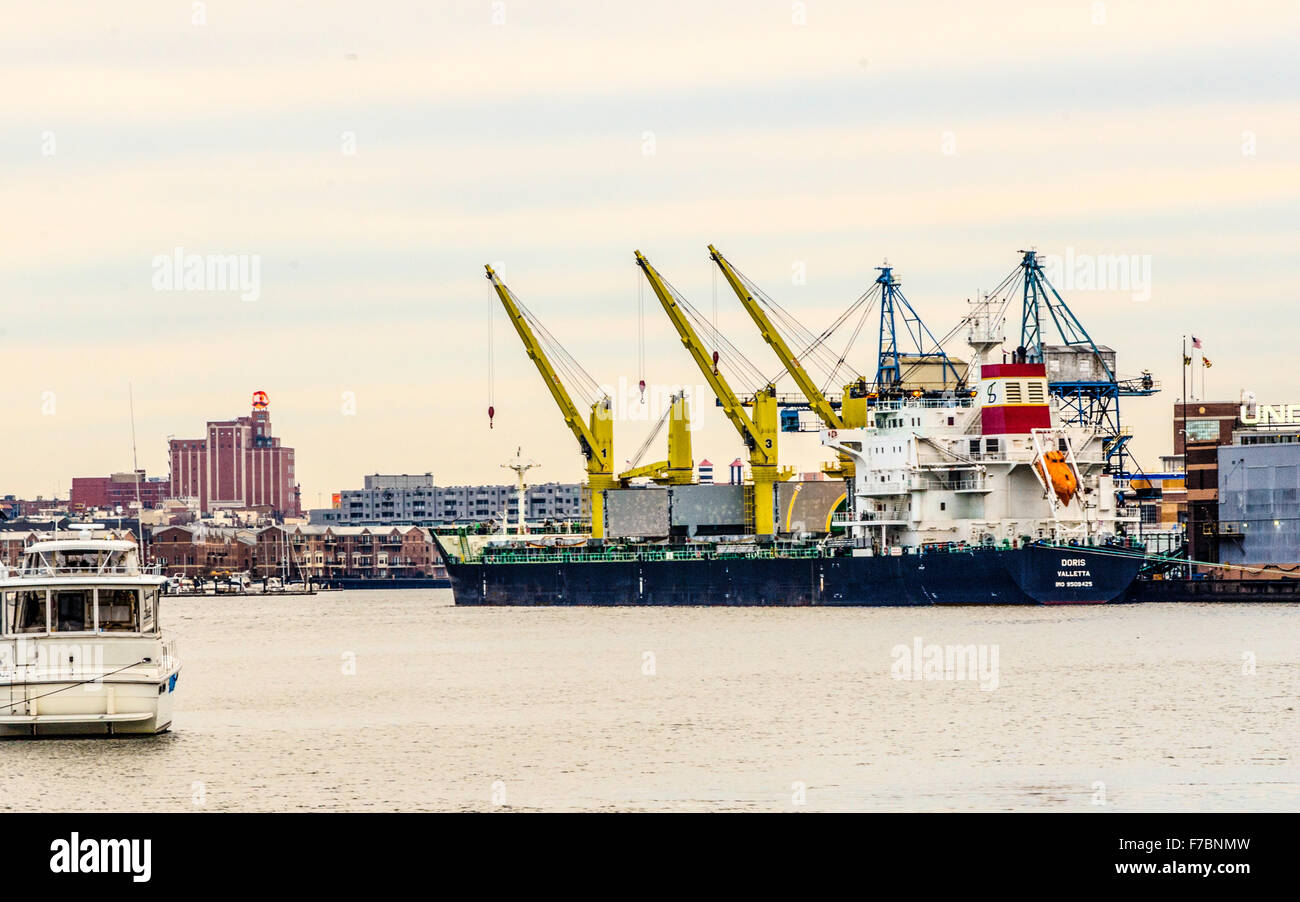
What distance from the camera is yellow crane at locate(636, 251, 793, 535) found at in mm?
109875

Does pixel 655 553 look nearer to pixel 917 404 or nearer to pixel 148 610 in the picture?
pixel 917 404

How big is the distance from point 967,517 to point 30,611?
198 ft

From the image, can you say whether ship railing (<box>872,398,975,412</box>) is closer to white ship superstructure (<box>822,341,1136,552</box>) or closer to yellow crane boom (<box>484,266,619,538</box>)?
white ship superstructure (<box>822,341,1136,552</box>)

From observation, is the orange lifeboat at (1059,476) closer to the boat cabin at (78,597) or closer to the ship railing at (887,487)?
the ship railing at (887,487)

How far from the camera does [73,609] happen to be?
35.7 meters

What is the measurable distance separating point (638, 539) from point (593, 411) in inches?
317

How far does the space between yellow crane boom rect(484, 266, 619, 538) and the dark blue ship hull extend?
5392 millimetres

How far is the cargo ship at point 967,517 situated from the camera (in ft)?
281
